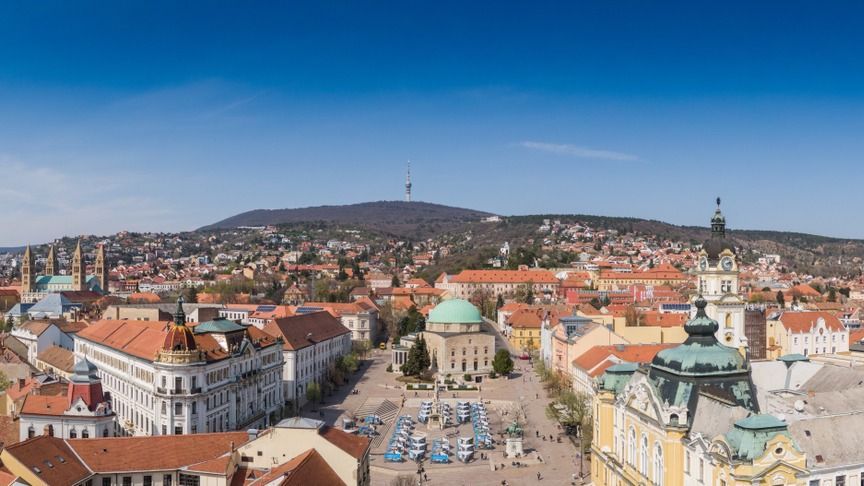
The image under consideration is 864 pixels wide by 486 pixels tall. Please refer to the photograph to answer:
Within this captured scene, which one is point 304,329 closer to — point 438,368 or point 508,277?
point 438,368

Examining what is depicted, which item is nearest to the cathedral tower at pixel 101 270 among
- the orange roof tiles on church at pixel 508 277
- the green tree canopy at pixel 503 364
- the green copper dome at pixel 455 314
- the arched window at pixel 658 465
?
the orange roof tiles on church at pixel 508 277

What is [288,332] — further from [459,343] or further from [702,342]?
[702,342]

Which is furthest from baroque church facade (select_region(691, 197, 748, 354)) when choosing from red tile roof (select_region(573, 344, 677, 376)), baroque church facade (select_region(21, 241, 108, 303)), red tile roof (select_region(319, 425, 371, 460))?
baroque church facade (select_region(21, 241, 108, 303))

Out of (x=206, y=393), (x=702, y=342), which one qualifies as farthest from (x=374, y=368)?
(x=702, y=342)

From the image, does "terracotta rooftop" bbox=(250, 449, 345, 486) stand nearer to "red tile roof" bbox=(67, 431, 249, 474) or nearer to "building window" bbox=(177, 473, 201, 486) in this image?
"building window" bbox=(177, 473, 201, 486)

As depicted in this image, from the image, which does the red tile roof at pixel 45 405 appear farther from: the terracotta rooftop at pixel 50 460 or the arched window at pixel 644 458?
the arched window at pixel 644 458

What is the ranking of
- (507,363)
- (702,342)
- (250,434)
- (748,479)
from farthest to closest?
1. (507,363)
2. (250,434)
3. (702,342)
4. (748,479)
